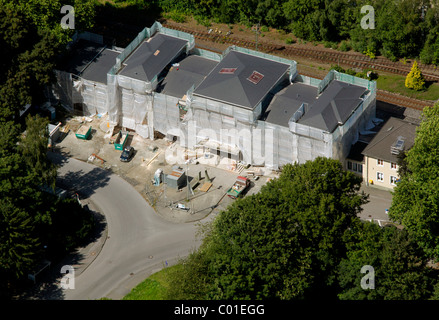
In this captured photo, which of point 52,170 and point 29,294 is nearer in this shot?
point 29,294

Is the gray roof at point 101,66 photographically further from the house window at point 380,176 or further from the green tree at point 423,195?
the green tree at point 423,195

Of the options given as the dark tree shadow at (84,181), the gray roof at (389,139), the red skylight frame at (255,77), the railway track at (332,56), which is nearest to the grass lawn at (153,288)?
the dark tree shadow at (84,181)

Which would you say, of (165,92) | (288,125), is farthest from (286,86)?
(165,92)

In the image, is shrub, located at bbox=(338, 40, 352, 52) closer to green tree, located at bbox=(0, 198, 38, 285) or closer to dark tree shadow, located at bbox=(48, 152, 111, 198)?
dark tree shadow, located at bbox=(48, 152, 111, 198)

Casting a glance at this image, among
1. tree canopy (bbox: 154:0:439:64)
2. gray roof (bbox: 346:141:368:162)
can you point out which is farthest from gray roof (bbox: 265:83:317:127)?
tree canopy (bbox: 154:0:439:64)

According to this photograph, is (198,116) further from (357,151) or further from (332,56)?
(332,56)
